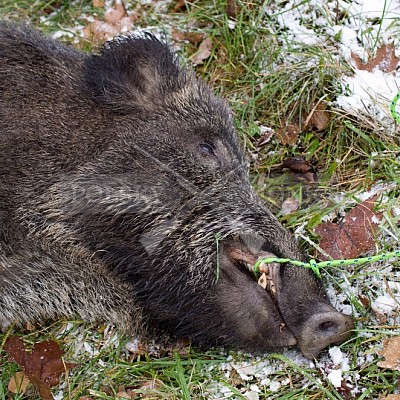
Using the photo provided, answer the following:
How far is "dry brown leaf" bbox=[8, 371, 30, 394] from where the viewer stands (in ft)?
13.8

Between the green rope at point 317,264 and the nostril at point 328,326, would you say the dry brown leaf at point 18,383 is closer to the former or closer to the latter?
A: the green rope at point 317,264

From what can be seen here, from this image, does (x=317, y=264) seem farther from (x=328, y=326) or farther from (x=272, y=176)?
(x=272, y=176)

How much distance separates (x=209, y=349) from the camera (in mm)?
4168

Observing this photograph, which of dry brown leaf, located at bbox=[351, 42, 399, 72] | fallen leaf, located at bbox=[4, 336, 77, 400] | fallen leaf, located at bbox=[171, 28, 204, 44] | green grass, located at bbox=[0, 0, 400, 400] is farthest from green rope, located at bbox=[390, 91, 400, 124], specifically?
fallen leaf, located at bbox=[4, 336, 77, 400]

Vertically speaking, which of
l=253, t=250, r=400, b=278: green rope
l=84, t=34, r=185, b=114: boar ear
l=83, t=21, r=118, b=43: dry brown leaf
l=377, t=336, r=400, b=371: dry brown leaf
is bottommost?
l=377, t=336, r=400, b=371: dry brown leaf

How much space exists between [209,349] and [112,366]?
0.59 m

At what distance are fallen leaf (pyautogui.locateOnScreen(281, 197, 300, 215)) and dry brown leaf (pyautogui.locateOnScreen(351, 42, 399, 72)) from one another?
1070mm

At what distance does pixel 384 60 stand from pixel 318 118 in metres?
0.60

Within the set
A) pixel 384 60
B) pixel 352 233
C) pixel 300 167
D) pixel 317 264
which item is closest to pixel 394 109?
pixel 384 60

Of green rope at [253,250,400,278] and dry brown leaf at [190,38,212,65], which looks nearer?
green rope at [253,250,400,278]

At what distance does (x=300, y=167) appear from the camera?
5.12m

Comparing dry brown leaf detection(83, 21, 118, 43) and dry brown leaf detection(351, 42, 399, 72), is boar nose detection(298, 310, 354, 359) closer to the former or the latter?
dry brown leaf detection(351, 42, 399, 72)

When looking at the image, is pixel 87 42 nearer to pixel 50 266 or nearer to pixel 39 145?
pixel 39 145

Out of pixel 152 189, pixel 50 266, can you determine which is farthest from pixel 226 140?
pixel 50 266
